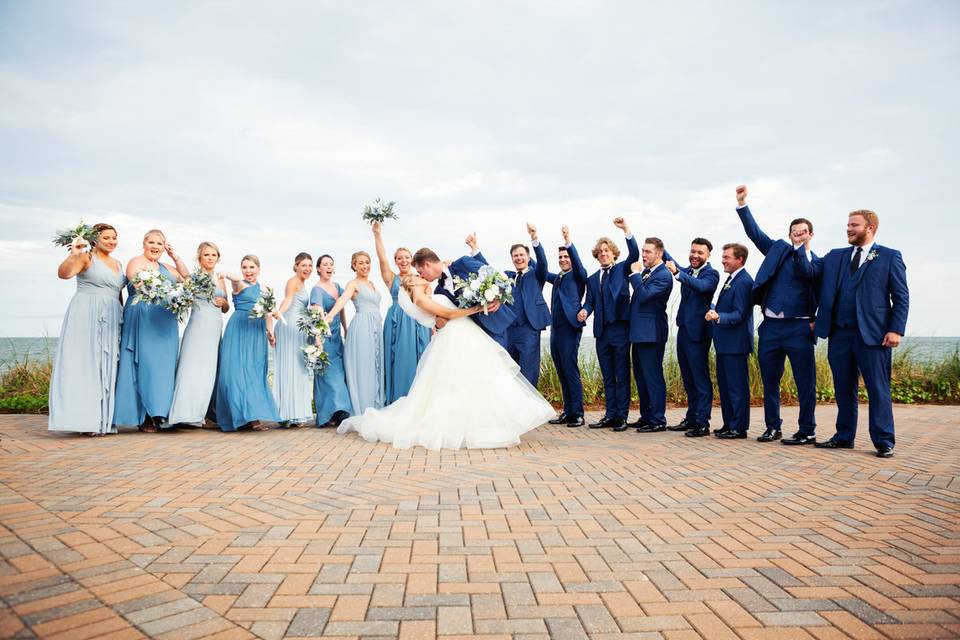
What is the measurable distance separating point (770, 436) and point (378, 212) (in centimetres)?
609

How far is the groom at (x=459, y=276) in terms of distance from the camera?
7465 millimetres

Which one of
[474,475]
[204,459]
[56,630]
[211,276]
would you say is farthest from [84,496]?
[211,276]

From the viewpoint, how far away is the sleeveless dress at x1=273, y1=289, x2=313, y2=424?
27.6 feet

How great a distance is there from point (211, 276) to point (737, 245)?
7.21 m

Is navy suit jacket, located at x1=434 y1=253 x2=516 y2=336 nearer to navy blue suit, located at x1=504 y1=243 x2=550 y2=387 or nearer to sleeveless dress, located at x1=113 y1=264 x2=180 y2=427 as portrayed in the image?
navy blue suit, located at x1=504 y1=243 x2=550 y2=387

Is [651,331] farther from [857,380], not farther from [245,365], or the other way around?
[245,365]

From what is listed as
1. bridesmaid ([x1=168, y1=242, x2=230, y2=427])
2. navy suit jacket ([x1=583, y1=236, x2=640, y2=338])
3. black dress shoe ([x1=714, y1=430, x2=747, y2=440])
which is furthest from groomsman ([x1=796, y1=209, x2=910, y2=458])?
bridesmaid ([x1=168, y1=242, x2=230, y2=427])

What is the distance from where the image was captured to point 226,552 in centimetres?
335

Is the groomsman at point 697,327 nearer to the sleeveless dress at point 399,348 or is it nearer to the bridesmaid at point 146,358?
the sleeveless dress at point 399,348

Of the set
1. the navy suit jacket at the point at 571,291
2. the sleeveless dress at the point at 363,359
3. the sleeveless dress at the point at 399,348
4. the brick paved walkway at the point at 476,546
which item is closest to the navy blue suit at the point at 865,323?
the brick paved walkway at the point at 476,546

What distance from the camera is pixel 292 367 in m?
8.51

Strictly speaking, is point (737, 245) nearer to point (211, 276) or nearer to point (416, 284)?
point (416, 284)

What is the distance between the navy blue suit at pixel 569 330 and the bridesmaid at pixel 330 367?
327 centimetres

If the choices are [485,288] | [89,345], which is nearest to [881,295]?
[485,288]
